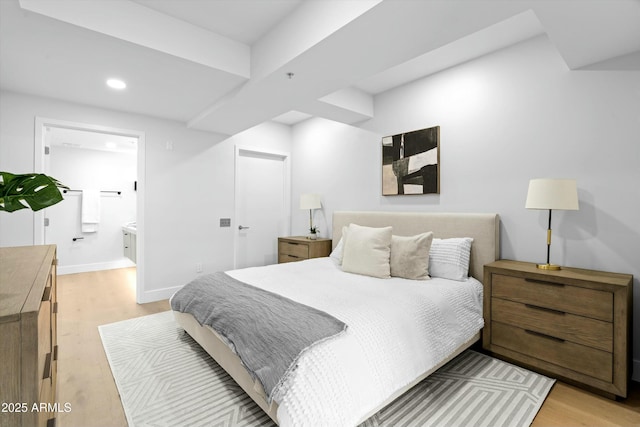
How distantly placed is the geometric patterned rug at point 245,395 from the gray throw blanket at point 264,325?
0.38 metres

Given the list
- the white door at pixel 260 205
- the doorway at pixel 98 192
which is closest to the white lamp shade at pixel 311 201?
the white door at pixel 260 205

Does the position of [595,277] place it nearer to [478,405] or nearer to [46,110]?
[478,405]

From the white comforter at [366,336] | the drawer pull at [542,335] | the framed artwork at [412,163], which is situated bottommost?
the drawer pull at [542,335]

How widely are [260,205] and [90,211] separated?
3.51 m

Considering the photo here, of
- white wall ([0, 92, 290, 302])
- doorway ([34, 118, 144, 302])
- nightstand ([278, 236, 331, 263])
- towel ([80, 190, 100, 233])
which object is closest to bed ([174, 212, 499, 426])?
nightstand ([278, 236, 331, 263])

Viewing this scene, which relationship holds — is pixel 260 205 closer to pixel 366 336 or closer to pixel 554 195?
pixel 366 336

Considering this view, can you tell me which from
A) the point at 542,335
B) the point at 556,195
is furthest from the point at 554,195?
the point at 542,335

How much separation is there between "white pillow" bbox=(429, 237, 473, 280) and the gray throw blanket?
1.37m

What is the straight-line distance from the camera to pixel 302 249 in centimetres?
406

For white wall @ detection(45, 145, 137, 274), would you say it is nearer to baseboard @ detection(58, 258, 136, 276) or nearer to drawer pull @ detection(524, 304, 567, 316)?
baseboard @ detection(58, 258, 136, 276)

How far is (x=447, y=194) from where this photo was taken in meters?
3.07

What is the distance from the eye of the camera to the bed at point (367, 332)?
53.4 inches

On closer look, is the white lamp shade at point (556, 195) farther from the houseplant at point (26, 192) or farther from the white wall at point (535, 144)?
the houseplant at point (26, 192)

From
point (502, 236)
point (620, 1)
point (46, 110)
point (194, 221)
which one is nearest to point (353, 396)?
point (502, 236)
